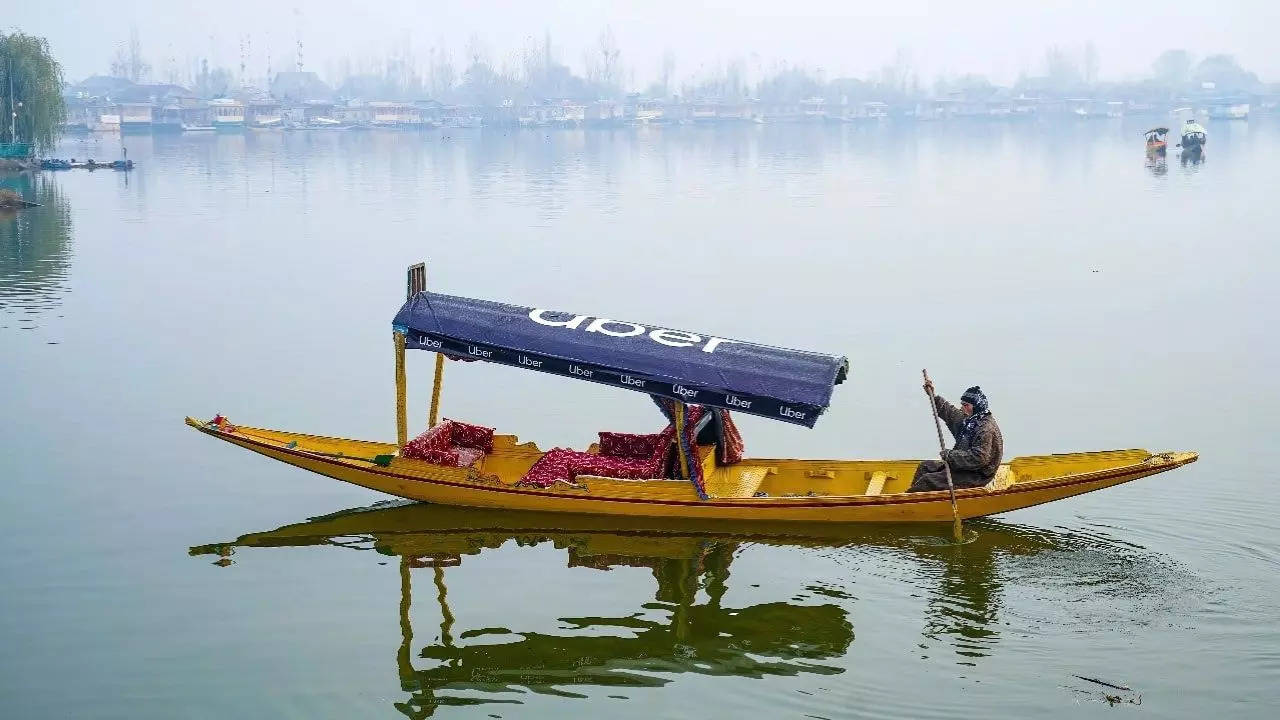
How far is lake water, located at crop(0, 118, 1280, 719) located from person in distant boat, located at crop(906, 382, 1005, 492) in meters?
0.81

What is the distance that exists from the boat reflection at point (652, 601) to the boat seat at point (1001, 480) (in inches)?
29.8

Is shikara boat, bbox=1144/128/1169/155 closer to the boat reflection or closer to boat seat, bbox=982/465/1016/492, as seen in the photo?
boat seat, bbox=982/465/1016/492

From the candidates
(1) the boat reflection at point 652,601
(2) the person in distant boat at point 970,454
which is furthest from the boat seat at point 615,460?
(2) the person in distant boat at point 970,454

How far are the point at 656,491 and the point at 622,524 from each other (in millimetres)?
862

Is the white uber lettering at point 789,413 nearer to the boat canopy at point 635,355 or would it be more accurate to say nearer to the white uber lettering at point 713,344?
the boat canopy at point 635,355

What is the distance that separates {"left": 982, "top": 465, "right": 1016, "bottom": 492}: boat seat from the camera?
1759 centimetres

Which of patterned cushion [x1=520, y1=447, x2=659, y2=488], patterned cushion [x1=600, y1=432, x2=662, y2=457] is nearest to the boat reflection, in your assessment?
patterned cushion [x1=520, y1=447, x2=659, y2=488]

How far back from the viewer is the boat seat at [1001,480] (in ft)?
57.7

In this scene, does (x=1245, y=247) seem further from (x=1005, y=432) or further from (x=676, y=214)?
(x=1005, y=432)

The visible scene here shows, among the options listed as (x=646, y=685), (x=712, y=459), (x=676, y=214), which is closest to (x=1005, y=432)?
(x=712, y=459)

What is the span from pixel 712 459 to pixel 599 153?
113m

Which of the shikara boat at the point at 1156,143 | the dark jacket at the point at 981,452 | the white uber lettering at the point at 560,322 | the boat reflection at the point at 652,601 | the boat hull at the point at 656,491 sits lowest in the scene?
the boat reflection at the point at 652,601

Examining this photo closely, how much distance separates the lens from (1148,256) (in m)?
45.0

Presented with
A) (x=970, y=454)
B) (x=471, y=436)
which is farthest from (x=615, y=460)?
(x=970, y=454)
